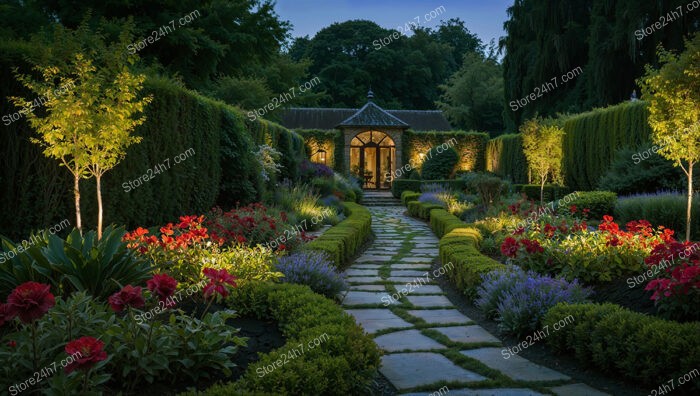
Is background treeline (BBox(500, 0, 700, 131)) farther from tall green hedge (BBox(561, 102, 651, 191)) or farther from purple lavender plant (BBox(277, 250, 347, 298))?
purple lavender plant (BBox(277, 250, 347, 298))

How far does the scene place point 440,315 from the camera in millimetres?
4582

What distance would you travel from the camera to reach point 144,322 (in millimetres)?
2600

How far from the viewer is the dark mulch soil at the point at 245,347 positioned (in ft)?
7.63

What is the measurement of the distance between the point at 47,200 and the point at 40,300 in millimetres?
3662

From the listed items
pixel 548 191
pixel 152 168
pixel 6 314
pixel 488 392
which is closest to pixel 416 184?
pixel 548 191

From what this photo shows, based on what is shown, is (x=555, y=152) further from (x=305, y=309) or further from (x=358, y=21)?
(x=358, y=21)

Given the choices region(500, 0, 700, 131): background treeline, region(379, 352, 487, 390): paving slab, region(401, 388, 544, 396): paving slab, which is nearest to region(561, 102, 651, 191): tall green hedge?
region(500, 0, 700, 131): background treeline

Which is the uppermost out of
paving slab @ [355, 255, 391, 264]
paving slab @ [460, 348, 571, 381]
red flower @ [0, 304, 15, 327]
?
red flower @ [0, 304, 15, 327]

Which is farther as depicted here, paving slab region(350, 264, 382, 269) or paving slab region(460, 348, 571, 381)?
paving slab region(350, 264, 382, 269)

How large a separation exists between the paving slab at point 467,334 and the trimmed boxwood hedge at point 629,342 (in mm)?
536

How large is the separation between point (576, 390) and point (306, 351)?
66.6 inches

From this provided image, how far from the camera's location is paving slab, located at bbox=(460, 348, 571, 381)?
10.1 feet

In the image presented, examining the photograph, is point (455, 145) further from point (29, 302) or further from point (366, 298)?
point (29, 302)

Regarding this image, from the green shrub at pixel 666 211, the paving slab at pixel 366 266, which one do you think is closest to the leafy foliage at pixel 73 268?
the paving slab at pixel 366 266
